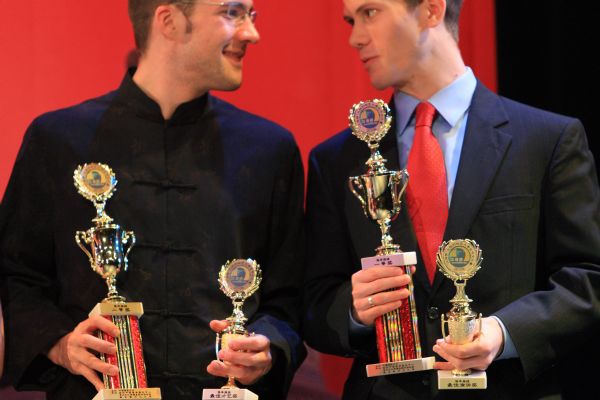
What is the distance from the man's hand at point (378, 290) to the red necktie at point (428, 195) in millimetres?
197

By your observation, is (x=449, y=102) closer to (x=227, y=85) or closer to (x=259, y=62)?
(x=227, y=85)

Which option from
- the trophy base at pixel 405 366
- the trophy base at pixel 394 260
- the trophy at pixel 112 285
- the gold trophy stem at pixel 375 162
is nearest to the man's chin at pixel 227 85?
the trophy at pixel 112 285

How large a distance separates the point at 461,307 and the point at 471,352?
0.11 metres

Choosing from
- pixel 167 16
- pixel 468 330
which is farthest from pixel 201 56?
pixel 468 330

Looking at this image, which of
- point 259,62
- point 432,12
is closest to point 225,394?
point 432,12

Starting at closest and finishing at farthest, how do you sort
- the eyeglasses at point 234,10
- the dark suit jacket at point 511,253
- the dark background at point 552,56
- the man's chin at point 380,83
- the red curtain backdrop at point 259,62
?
the dark suit jacket at point 511,253 < the man's chin at point 380,83 < the eyeglasses at point 234,10 < the red curtain backdrop at point 259,62 < the dark background at point 552,56

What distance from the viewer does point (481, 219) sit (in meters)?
2.94

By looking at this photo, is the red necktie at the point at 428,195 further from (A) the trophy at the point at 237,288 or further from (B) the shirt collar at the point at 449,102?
(A) the trophy at the point at 237,288

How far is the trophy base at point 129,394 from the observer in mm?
2777

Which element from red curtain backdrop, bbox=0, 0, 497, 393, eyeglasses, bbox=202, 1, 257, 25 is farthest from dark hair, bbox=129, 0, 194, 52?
red curtain backdrop, bbox=0, 0, 497, 393

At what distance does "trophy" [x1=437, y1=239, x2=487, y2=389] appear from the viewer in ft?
8.72

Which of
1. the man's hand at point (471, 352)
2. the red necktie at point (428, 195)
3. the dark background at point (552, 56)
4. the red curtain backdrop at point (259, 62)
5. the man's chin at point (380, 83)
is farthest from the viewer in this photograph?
the dark background at point (552, 56)

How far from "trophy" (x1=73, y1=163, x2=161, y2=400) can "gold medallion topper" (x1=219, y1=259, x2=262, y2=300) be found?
0.23 m

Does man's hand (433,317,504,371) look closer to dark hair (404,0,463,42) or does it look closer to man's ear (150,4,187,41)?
dark hair (404,0,463,42)
